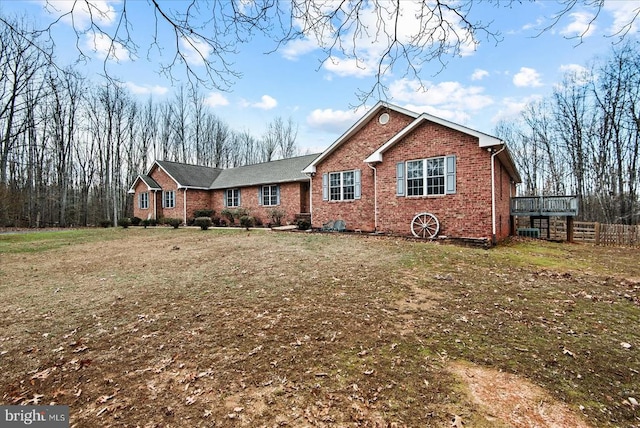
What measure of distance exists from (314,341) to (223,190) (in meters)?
22.7

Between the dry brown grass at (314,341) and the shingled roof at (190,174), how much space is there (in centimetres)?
1754

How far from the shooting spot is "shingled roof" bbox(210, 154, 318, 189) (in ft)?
67.6

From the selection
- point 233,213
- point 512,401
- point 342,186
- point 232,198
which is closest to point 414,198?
point 342,186

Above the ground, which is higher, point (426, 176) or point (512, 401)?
point (426, 176)

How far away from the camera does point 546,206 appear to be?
571 inches

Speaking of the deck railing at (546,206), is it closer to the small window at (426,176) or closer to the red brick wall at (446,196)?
the red brick wall at (446,196)

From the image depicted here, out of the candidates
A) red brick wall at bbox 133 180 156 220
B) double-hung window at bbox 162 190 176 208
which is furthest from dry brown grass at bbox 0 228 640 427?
red brick wall at bbox 133 180 156 220

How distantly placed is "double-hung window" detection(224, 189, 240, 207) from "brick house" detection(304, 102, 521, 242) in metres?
8.88

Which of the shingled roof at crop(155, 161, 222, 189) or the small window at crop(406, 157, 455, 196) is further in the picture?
the shingled roof at crop(155, 161, 222, 189)

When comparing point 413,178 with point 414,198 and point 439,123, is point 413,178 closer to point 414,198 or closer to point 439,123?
point 414,198

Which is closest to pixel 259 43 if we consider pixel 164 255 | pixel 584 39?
pixel 584 39

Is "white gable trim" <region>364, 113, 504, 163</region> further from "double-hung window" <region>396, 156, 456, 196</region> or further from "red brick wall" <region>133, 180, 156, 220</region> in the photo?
"red brick wall" <region>133, 180, 156, 220</region>

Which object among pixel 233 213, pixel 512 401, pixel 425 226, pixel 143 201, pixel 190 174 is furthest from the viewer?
pixel 143 201

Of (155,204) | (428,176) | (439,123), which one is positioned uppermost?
(439,123)
